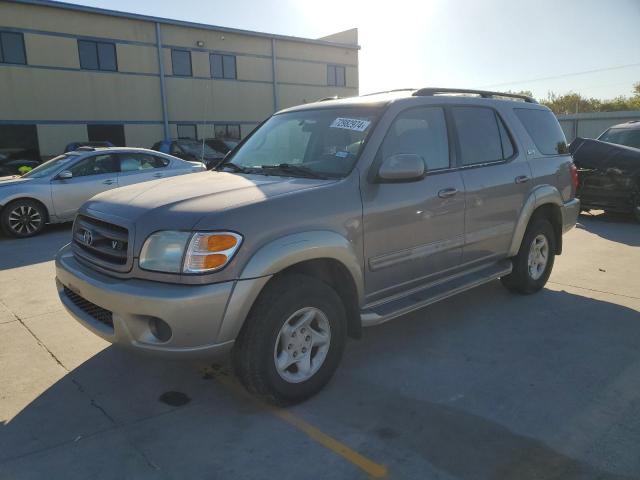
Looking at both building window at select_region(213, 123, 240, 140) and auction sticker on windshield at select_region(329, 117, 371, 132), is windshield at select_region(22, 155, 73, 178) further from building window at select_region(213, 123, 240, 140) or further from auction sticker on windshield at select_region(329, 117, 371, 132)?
building window at select_region(213, 123, 240, 140)

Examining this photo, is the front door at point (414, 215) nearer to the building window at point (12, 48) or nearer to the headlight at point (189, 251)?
the headlight at point (189, 251)

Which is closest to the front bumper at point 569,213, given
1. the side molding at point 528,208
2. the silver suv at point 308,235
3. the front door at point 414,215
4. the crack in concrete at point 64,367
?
the side molding at point 528,208

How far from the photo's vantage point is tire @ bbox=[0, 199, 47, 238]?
28.0ft

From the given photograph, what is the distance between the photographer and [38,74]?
843 inches

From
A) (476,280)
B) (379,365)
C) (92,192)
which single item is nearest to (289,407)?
(379,365)

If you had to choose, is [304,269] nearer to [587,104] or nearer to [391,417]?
[391,417]

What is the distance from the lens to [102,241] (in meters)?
3.28

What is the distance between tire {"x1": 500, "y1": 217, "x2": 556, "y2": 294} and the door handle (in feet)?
4.68

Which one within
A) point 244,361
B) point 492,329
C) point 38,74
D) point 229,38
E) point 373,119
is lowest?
point 492,329

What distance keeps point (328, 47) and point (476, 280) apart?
94.6 ft

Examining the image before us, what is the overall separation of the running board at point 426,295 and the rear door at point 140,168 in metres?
6.97

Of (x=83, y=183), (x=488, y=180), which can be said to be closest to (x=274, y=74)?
(x=83, y=183)

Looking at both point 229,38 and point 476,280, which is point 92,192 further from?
point 229,38

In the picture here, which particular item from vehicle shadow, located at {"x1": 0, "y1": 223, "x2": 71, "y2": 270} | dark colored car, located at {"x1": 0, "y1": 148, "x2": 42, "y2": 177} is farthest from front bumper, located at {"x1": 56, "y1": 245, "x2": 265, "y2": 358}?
dark colored car, located at {"x1": 0, "y1": 148, "x2": 42, "y2": 177}
